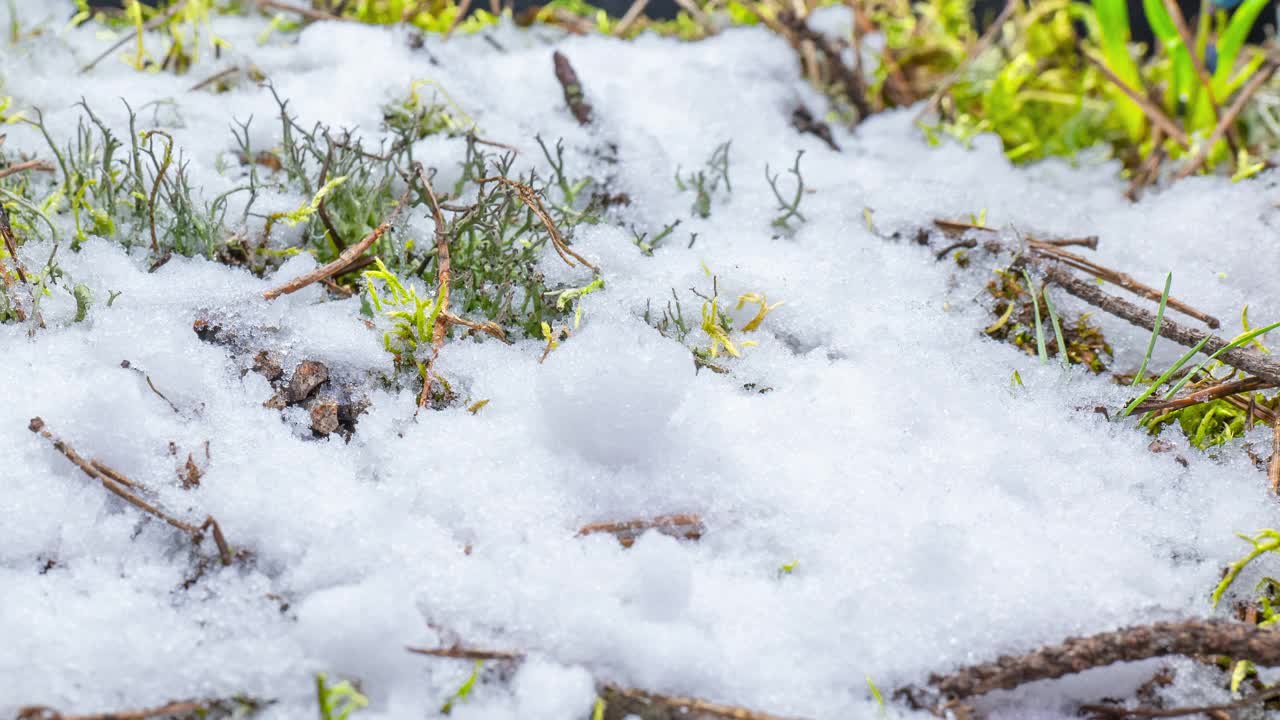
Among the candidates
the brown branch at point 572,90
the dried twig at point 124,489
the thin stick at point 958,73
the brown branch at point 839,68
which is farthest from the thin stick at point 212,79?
the thin stick at point 958,73

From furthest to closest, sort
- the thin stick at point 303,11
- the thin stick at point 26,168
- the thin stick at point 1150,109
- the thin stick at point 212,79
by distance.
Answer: the thin stick at point 303,11 < the thin stick at point 1150,109 < the thin stick at point 212,79 < the thin stick at point 26,168

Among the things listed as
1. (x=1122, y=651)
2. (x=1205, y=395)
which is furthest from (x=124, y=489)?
(x=1205, y=395)

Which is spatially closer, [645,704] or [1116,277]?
[645,704]

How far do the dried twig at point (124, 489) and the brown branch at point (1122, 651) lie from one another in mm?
904

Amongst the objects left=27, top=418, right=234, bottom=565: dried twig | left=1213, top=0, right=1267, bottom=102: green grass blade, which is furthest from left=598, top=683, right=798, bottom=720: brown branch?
left=1213, top=0, right=1267, bottom=102: green grass blade

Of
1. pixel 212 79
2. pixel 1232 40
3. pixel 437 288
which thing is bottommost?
pixel 437 288

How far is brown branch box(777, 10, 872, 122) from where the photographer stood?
2.59 meters

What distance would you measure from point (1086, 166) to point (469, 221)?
67.6 inches

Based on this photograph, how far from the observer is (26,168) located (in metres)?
1.65

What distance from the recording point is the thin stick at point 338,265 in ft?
5.07

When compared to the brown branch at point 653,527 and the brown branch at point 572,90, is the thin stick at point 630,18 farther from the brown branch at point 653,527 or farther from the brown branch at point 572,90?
the brown branch at point 653,527

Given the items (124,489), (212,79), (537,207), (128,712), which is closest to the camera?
(128,712)

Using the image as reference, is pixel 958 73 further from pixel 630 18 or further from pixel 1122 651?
pixel 1122 651

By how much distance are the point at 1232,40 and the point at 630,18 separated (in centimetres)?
167
